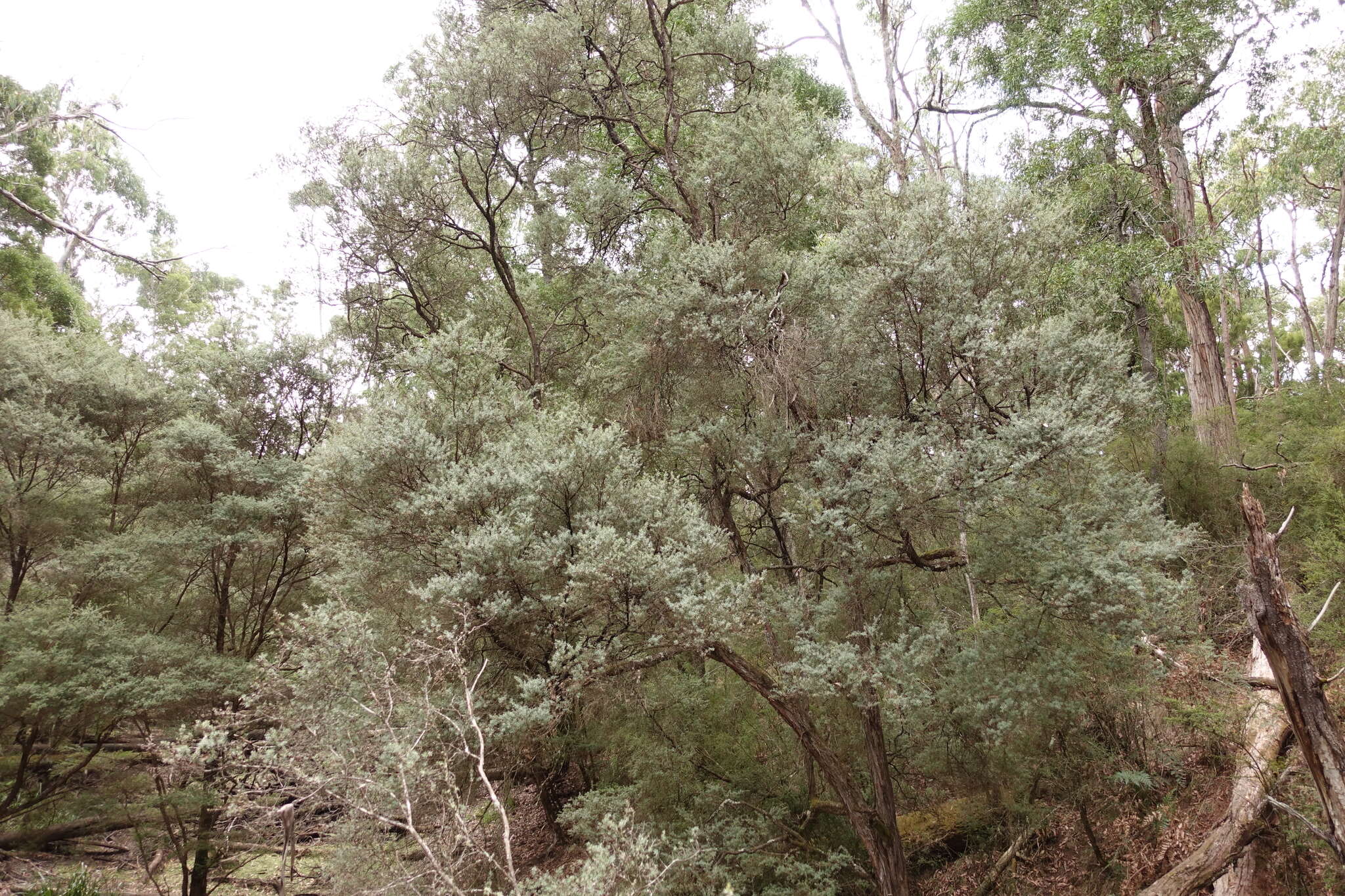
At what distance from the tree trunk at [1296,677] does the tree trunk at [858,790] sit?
3.95 meters

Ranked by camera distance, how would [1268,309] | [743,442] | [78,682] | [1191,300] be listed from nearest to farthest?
[743,442] → [78,682] → [1191,300] → [1268,309]

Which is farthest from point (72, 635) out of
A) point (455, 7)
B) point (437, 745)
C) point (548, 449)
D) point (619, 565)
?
point (455, 7)

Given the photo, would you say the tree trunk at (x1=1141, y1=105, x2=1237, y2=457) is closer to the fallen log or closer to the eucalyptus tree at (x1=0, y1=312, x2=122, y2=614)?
the eucalyptus tree at (x1=0, y1=312, x2=122, y2=614)

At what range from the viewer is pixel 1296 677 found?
4.02m

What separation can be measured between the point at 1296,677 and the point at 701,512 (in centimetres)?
491

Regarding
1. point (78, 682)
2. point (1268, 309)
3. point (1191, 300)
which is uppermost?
point (1268, 309)

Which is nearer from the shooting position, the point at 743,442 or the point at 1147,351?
the point at 743,442

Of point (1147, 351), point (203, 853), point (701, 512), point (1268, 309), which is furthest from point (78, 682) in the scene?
point (1268, 309)

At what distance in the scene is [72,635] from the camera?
9.09 m

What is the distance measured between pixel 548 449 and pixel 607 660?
81.1 inches

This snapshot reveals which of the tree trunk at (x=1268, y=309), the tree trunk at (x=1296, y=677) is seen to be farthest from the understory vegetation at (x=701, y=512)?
the tree trunk at (x=1268, y=309)

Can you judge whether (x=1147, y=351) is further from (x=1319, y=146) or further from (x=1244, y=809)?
(x=1244, y=809)

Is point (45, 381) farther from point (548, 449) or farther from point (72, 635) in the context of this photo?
point (548, 449)

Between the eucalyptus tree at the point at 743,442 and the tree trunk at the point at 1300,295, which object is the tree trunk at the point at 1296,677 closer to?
the eucalyptus tree at the point at 743,442
